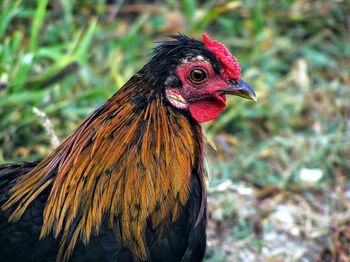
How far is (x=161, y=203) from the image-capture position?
10.2 ft

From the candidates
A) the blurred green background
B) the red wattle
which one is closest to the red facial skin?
the red wattle

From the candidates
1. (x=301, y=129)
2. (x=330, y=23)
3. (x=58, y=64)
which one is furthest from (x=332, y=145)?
(x=58, y=64)

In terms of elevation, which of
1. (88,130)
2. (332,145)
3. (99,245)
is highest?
(88,130)

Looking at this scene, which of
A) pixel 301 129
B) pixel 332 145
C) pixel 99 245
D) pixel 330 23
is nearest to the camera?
pixel 99 245

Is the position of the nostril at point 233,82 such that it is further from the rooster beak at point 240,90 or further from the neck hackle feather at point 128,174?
the neck hackle feather at point 128,174

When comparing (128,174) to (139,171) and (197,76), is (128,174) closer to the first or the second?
(139,171)

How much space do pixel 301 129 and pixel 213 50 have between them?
246cm

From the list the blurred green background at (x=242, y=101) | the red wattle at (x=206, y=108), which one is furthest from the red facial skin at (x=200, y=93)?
the blurred green background at (x=242, y=101)

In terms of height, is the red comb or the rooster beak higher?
the red comb

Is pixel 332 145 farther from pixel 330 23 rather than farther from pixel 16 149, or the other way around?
pixel 16 149

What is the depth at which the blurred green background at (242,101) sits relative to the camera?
4609mm

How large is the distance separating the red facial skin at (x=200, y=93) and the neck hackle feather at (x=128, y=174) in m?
0.05

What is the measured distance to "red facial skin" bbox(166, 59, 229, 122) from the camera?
10.2 feet

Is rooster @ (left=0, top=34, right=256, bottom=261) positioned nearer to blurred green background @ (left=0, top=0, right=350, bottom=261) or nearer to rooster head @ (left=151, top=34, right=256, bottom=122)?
rooster head @ (left=151, top=34, right=256, bottom=122)
